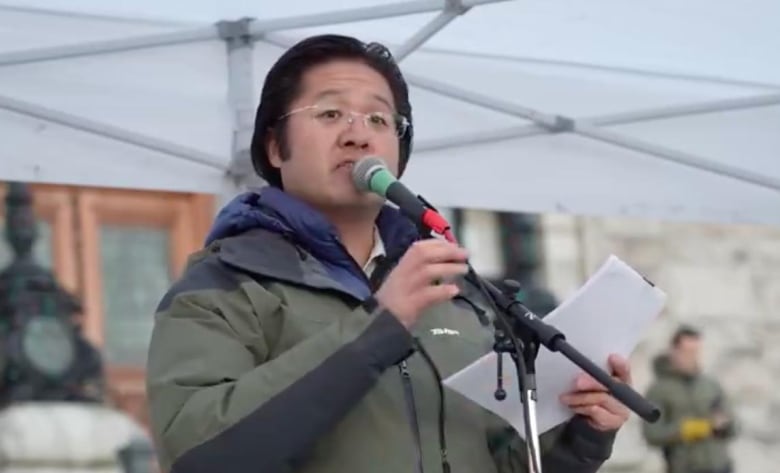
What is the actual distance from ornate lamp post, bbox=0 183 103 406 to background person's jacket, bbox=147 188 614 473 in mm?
4672

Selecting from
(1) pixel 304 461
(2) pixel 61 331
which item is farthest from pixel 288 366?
(2) pixel 61 331

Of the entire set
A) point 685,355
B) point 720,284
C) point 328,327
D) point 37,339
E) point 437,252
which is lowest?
point 720,284

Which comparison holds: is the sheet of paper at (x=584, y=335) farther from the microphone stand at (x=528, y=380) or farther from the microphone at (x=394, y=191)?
the microphone at (x=394, y=191)

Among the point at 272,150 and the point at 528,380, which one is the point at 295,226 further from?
the point at 528,380

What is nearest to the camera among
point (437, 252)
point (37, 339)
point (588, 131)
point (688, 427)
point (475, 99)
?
point (437, 252)

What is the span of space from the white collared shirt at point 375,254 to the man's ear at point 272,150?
0.15 meters

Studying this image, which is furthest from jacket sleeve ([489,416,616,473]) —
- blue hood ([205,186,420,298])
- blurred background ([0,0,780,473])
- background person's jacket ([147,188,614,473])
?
blurred background ([0,0,780,473])

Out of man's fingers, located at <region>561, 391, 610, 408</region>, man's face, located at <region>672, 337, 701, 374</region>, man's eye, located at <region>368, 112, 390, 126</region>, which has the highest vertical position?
man's eye, located at <region>368, 112, 390, 126</region>

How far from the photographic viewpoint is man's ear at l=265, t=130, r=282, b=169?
2.61 metres

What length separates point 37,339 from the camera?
23.2ft

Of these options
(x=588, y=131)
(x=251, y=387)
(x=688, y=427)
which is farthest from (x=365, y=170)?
(x=688, y=427)

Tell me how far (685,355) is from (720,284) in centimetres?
246

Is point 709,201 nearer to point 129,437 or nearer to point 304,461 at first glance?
point 304,461

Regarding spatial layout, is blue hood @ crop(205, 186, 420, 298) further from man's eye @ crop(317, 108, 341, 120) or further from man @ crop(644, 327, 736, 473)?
man @ crop(644, 327, 736, 473)
